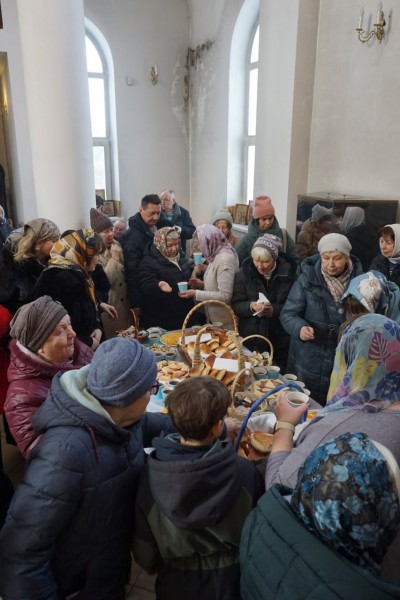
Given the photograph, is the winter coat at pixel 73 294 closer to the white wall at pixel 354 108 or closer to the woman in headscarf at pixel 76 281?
the woman in headscarf at pixel 76 281

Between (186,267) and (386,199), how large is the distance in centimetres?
207

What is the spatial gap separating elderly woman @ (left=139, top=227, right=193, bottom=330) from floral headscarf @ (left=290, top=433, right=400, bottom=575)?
296 centimetres

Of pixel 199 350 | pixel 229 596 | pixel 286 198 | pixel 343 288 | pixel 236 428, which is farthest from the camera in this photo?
pixel 286 198

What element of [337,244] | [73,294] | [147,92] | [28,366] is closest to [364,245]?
[337,244]

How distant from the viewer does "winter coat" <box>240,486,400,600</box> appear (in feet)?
3.51

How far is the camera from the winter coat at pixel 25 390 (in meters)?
1.97

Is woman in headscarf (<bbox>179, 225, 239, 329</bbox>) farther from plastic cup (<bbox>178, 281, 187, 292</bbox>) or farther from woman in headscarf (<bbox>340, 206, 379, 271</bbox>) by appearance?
woman in headscarf (<bbox>340, 206, 379, 271</bbox>)

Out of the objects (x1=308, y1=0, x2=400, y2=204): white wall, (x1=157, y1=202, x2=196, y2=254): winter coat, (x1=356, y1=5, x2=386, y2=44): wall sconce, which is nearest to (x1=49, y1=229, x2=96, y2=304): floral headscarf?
(x1=157, y1=202, x2=196, y2=254): winter coat

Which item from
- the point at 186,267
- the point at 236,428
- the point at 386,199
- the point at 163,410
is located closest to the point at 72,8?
the point at 186,267

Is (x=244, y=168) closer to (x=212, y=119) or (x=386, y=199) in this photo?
(x=212, y=119)

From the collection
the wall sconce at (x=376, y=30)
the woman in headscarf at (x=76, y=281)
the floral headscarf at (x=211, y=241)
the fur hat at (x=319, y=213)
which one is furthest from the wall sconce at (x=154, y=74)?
the woman in headscarf at (x=76, y=281)

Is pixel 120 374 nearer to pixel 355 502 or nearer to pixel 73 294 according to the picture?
Answer: pixel 355 502

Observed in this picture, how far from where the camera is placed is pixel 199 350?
282cm

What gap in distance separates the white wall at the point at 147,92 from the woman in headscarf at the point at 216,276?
557 centimetres
